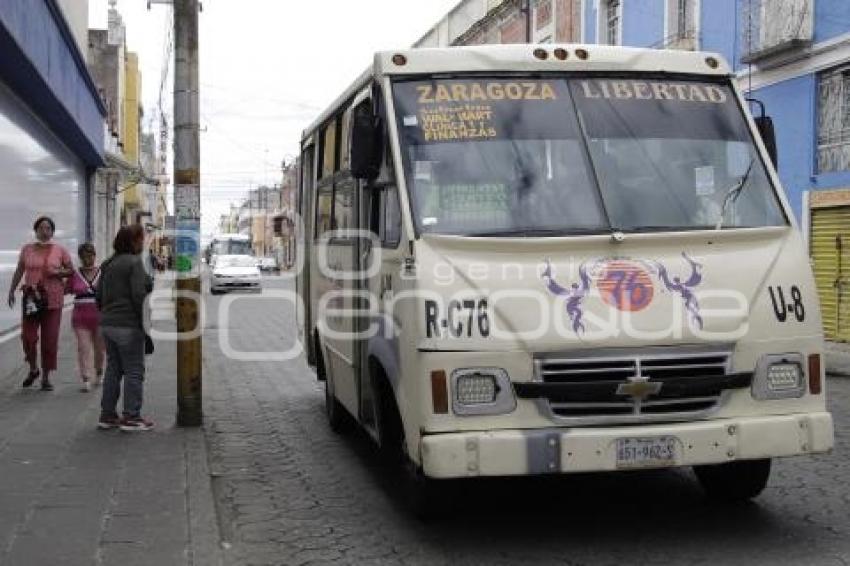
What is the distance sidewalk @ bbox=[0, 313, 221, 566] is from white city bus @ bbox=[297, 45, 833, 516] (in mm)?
1258

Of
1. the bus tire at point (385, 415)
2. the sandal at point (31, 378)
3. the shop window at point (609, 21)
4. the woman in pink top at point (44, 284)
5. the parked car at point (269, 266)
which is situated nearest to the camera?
the bus tire at point (385, 415)

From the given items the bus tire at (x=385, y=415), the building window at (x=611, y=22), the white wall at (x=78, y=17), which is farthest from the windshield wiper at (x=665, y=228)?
the building window at (x=611, y=22)

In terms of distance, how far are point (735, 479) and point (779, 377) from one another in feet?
3.43

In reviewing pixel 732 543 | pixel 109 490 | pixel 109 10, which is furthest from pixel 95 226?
pixel 109 10

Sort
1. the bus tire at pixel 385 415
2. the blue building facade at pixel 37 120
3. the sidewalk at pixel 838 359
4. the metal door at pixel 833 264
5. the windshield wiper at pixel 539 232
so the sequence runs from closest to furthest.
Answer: the windshield wiper at pixel 539 232 → the bus tire at pixel 385 415 → the blue building facade at pixel 37 120 → the sidewalk at pixel 838 359 → the metal door at pixel 833 264

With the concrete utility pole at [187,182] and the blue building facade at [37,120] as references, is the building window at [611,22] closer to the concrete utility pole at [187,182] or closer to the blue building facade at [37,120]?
the blue building facade at [37,120]

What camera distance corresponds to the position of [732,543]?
5375mm

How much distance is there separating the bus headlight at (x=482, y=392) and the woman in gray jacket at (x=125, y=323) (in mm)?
4074

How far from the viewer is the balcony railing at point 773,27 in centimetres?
1708

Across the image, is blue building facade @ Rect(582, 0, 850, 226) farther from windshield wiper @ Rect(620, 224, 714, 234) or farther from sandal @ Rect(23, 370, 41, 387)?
windshield wiper @ Rect(620, 224, 714, 234)

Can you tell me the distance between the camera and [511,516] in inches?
236

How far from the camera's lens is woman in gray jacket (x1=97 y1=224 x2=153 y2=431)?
8.30 metres

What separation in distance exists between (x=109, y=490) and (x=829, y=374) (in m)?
10.2

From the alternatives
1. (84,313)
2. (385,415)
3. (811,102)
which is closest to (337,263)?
(385,415)
